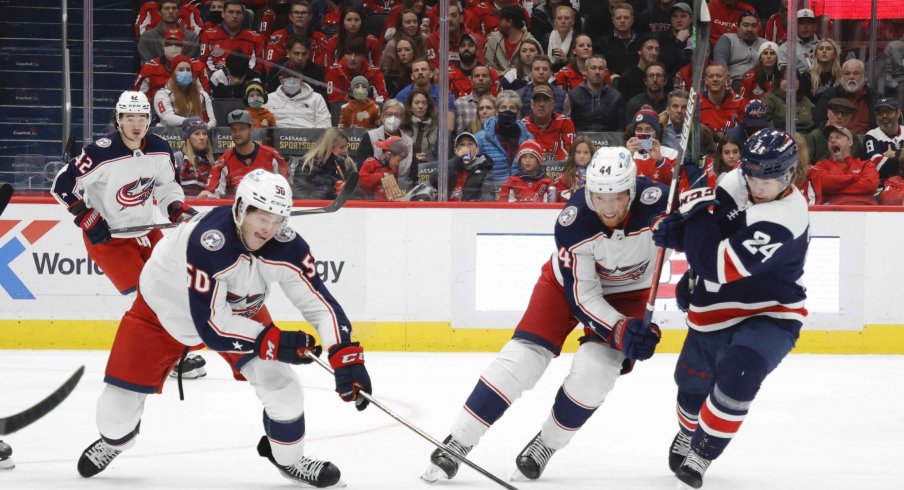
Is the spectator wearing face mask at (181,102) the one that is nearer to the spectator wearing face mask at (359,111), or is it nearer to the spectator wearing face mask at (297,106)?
the spectator wearing face mask at (297,106)

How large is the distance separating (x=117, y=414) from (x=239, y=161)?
133 inches

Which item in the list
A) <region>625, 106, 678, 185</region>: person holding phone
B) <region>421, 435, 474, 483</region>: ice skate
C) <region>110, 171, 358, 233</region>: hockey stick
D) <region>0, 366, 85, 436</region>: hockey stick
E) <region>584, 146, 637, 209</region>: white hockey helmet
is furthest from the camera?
<region>625, 106, 678, 185</region>: person holding phone

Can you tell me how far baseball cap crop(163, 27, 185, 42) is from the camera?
769 centimetres

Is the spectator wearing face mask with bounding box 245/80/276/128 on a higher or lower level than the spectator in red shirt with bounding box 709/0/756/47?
lower

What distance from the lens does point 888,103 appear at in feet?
23.8

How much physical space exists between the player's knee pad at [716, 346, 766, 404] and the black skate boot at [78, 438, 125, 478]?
190cm

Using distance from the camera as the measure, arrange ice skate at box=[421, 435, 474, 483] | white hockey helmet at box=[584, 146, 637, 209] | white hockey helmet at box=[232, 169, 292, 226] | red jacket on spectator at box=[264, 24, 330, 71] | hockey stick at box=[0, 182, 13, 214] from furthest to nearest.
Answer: red jacket on spectator at box=[264, 24, 330, 71], ice skate at box=[421, 435, 474, 483], white hockey helmet at box=[584, 146, 637, 209], white hockey helmet at box=[232, 169, 292, 226], hockey stick at box=[0, 182, 13, 214]

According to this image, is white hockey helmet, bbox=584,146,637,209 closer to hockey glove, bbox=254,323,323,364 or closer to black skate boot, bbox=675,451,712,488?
black skate boot, bbox=675,451,712,488

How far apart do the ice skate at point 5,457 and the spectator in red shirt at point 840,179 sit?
4.73 m

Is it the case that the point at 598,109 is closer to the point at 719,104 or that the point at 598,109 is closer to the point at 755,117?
the point at 719,104

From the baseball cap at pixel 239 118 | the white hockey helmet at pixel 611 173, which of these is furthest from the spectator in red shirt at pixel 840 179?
the white hockey helmet at pixel 611 173

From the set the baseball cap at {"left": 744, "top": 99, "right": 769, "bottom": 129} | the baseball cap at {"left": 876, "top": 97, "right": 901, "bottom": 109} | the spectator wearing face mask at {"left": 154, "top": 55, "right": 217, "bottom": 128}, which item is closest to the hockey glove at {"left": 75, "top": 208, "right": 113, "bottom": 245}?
the spectator wearing face mask at {"left": 154, "top": 55, "right": 217, "bottom": 128}

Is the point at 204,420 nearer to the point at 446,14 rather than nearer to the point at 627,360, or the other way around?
the point at 627,360

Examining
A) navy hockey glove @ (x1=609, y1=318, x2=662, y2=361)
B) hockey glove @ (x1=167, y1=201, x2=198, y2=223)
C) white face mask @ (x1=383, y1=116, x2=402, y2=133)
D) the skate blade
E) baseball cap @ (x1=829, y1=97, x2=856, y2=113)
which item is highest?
baseball cap @ (x1=829, y1=97, x2=856, y2=113)
